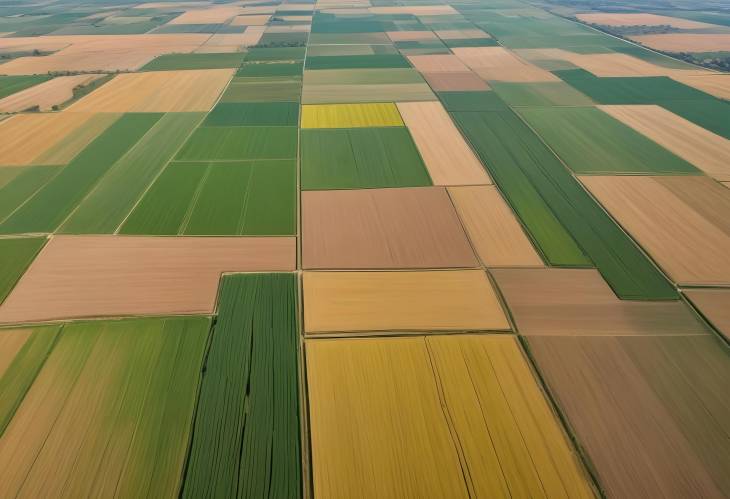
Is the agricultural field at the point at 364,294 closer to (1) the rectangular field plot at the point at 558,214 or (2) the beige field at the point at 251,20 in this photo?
(1) the rectangular field plot at the point at 558,214

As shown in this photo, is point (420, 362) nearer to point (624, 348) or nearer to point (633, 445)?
point (633, 445)

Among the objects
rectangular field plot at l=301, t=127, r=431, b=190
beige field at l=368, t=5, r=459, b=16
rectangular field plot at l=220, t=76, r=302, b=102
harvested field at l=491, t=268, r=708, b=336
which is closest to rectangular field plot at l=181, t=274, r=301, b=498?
harvested field at l=491, t=268, r=708, b=336

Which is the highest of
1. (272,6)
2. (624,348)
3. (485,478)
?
(272,6)

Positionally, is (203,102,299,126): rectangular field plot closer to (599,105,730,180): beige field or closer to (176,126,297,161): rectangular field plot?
(176,126,297,161): rectangular field plot

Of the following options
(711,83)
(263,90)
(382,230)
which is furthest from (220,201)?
(711,83)

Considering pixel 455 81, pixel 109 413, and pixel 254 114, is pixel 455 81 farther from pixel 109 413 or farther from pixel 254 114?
pixel 109 413

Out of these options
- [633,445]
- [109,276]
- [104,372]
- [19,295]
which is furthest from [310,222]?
[633,445]
